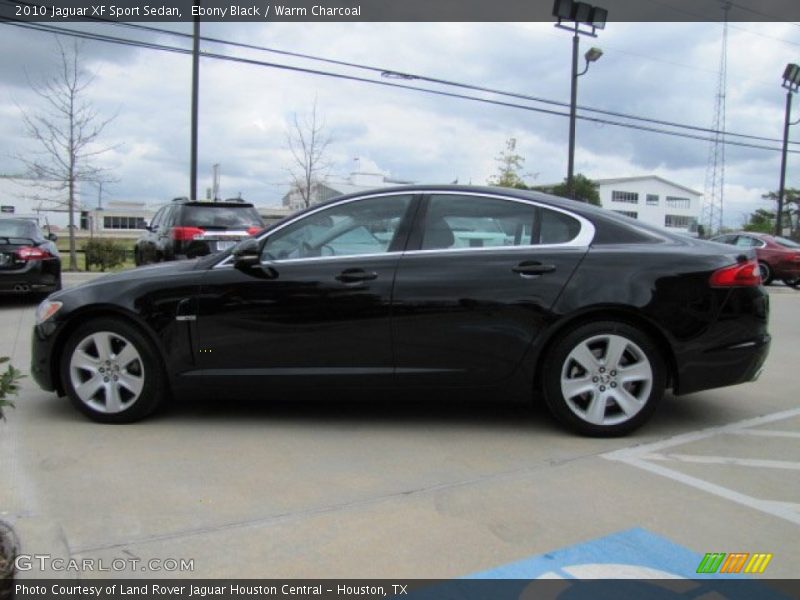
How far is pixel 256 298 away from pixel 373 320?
78 cm

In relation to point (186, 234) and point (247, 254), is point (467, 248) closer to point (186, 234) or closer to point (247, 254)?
point (247, 254)

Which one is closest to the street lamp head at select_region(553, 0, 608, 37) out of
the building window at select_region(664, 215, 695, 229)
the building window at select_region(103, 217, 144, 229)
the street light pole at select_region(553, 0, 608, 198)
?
the street light pole at select_region(553, 0, 608, 198)

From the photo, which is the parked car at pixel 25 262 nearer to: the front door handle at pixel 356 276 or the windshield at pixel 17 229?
the windshield at pixel 17 229

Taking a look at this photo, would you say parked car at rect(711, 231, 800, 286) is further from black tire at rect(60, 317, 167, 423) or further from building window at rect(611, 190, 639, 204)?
building window at rect(611, 190, 639, 204)

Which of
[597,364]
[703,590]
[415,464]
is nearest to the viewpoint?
[703,590]

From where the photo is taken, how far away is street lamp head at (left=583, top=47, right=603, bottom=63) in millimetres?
19000

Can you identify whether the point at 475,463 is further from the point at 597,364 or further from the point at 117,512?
the point at 117,512

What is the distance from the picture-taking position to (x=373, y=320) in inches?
169

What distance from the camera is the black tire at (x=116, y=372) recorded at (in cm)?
445

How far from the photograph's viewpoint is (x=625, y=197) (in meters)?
85.6

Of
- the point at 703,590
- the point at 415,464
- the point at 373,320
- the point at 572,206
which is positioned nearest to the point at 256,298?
the point at 373,320

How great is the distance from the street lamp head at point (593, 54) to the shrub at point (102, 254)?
1451 cm

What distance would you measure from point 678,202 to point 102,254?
86.9 metres

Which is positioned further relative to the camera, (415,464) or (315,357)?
(315,357)
